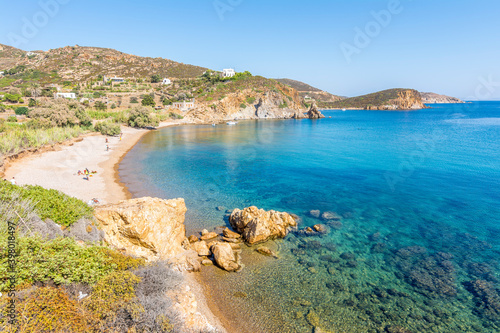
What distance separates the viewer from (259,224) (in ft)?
53.0

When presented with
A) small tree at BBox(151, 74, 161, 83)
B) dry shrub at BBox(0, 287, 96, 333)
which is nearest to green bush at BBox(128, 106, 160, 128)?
dry shrub at BBox(0, 287, 96, 333)

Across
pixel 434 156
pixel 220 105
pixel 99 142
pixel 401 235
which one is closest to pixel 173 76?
pixel 220 105

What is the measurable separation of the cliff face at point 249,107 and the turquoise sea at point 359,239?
2575 inches

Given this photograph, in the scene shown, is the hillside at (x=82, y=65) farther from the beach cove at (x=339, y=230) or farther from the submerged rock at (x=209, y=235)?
the submerged rock at (x=209, y=235)

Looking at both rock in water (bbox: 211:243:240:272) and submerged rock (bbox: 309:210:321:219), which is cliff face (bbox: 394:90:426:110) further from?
rock in water (bbox: 211:243:240:272)

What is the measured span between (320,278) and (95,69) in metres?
167

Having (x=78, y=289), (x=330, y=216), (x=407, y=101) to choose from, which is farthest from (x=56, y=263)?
(x=407, y=101)

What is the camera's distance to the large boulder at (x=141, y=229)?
12562 mm

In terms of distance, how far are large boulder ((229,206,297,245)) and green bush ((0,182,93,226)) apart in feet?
28.9

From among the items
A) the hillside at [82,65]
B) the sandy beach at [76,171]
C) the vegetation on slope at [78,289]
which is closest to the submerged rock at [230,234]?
the vegetation on slope at [78,289]

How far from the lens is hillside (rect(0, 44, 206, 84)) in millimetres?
126188

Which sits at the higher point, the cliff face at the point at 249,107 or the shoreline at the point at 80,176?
the cliff face at the point at 249,107

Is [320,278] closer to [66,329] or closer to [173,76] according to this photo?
[66,329]

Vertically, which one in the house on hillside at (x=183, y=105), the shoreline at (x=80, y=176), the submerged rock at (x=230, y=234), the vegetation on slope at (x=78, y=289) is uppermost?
the house on hillside at (x=183, y=105)
